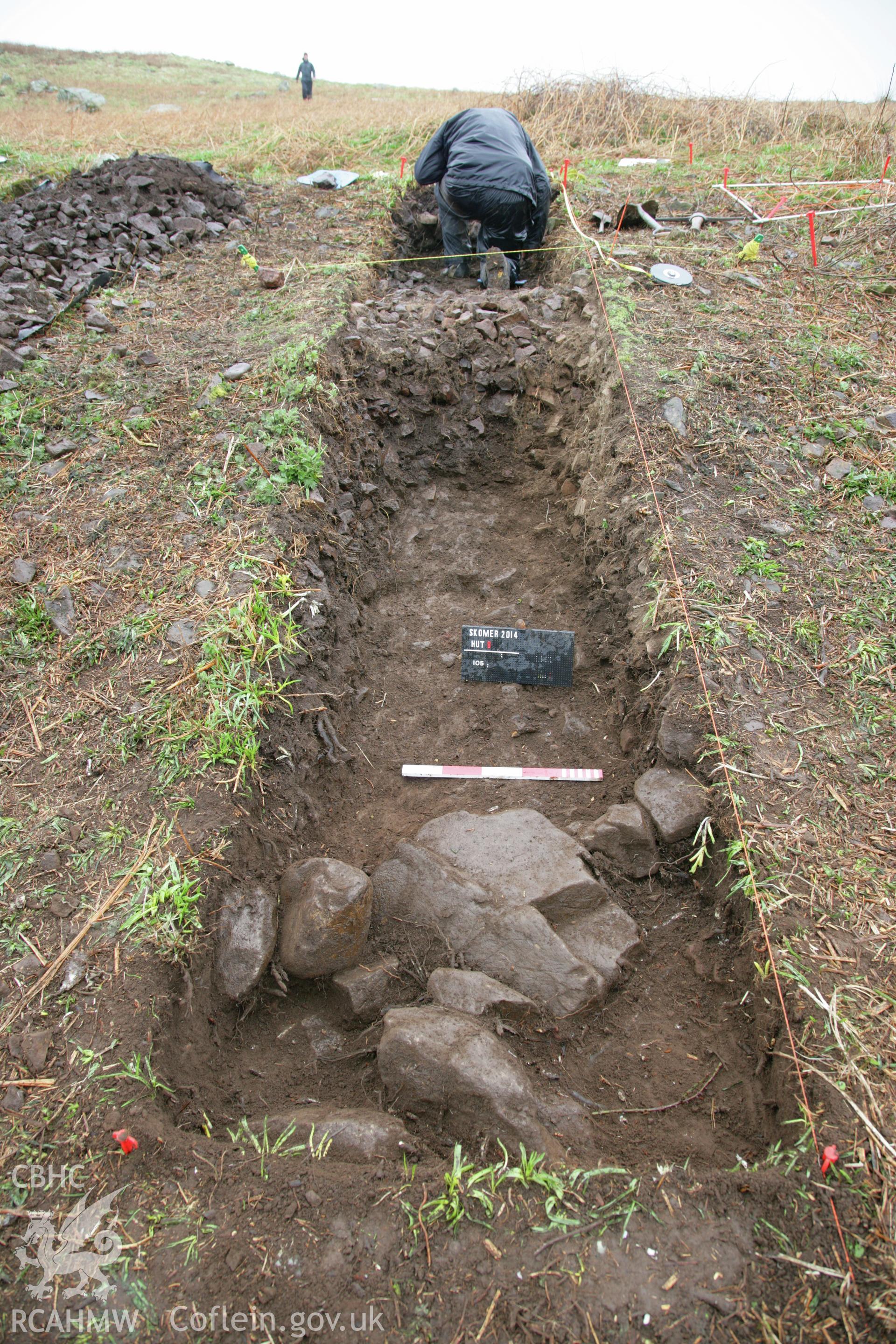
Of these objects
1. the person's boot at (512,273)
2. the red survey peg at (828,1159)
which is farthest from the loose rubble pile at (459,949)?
the person's boot at (512,273)

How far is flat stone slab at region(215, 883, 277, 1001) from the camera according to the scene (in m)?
2.19

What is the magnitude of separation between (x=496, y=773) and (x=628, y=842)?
681 millimetres

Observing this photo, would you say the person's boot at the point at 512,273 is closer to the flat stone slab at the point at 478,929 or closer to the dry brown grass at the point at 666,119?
the dry brown grass at the point at 666,119

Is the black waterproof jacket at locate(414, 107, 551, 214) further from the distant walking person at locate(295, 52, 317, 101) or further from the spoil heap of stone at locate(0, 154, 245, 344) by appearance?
the distant walking person at locate(295, 52, 317, 101)

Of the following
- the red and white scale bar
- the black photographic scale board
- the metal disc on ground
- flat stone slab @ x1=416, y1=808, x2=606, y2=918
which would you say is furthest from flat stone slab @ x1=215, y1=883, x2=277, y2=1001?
the metal disc on ground

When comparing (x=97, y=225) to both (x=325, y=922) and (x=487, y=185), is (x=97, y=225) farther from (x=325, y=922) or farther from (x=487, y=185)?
(x=325, y=922)

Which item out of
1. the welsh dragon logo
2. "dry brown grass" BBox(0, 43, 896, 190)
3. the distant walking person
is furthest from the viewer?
the distant walking person

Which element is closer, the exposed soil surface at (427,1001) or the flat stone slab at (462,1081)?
the exposed soil surface at (427,1001)

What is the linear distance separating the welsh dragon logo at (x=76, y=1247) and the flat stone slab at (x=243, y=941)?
24.0 inches

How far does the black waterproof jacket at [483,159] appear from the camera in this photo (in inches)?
212

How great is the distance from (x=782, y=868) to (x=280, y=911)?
1.62 meters

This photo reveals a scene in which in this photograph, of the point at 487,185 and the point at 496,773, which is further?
the point at 487,185

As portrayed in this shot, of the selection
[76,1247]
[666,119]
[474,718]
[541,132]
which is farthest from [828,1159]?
[666,119]

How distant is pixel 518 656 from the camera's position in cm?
343
